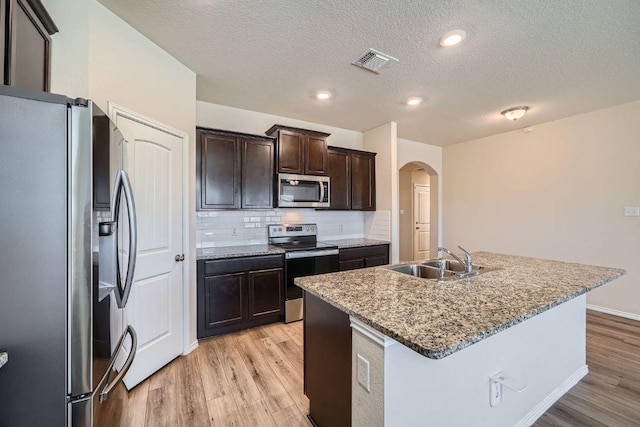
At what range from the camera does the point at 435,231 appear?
559 centimetres

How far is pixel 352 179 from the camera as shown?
13.6ft

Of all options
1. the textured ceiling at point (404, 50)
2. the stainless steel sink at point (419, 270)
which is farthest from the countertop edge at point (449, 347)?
the textured ceiling at point (404, 50)

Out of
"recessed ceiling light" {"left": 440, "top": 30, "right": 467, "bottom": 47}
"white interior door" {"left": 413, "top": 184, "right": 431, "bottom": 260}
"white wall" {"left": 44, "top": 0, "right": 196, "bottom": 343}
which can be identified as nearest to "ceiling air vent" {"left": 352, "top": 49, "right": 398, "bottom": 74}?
→ "recessed ceiling light" {"left": 440, "top": 30, "right": 467, "bottom": 47}

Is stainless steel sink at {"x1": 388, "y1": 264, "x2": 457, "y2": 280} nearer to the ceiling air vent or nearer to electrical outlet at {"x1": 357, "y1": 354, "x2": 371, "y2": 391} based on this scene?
electrical outlet at {"x1": 357, "y1": 354, "x2": 371, "y2": 391}

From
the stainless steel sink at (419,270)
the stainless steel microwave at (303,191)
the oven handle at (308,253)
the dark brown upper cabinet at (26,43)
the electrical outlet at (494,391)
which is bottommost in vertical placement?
the electrical outlet at (494,391)

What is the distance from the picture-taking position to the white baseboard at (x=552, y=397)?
167 centimetres

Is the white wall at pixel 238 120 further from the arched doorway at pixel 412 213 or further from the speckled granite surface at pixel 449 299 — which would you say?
the arched doorway at pixel 412 213

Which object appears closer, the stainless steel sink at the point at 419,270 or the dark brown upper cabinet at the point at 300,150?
the stainless steel sink at the point at 419,270

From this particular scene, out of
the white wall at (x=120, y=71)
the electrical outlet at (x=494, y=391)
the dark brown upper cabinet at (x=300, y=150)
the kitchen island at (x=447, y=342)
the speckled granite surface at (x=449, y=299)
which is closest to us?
the speckled granite surface at (x=449, y=299)

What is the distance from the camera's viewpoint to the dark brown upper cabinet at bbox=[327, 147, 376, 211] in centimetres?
396

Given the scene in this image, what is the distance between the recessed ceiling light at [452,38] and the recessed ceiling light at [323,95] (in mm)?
1258

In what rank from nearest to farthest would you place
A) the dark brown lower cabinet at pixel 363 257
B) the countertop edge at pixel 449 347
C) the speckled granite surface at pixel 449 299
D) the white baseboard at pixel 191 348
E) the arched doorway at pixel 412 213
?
the countertop edge at pixel 449 347 → the speckled granite surface at pixel 449 299 → the white baseboard at pixel 191 348 → the dark brown lower cabinet at pixel 363 257 → the arched doorway at pixel 412 213

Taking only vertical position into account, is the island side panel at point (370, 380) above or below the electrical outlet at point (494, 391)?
above

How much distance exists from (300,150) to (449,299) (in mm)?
2705
